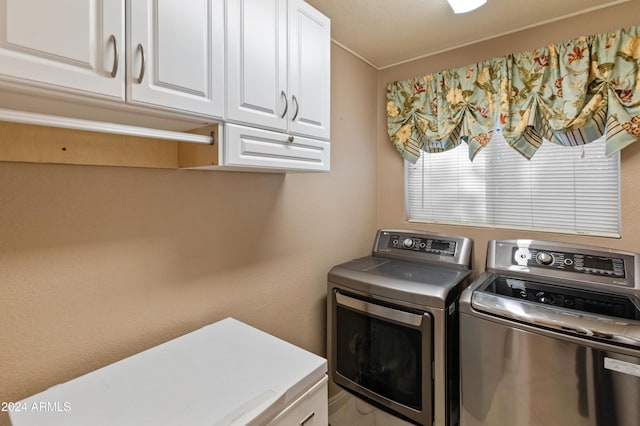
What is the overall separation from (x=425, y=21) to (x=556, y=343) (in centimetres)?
173

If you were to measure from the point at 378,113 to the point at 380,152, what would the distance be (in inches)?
12.2

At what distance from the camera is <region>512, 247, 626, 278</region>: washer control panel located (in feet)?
4.90

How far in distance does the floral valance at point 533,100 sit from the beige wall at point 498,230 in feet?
0.29

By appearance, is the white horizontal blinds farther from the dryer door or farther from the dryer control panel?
the dryer door

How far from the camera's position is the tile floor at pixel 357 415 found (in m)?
1.67

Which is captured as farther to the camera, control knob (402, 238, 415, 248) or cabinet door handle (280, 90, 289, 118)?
control knob (402, 238, 415, 248)

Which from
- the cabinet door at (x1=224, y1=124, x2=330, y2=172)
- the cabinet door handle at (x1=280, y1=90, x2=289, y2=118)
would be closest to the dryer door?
the cabinet door at (x1=224, y1=124, x2=330, y2=172)

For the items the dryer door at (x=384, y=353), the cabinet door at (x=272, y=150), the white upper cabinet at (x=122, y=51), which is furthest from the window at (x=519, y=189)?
the white upper cabinet at (x=122, y=51)

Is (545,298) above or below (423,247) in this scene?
below

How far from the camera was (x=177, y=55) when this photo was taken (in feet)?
2.99

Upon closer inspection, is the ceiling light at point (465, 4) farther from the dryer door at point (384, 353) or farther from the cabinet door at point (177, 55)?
the dryer door at point (384, 353)

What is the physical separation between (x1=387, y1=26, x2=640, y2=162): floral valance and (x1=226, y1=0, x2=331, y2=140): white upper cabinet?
1.03 meters

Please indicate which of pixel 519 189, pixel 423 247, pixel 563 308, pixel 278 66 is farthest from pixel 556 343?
pixel 278 66

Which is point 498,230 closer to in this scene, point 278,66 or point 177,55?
point 278,66
